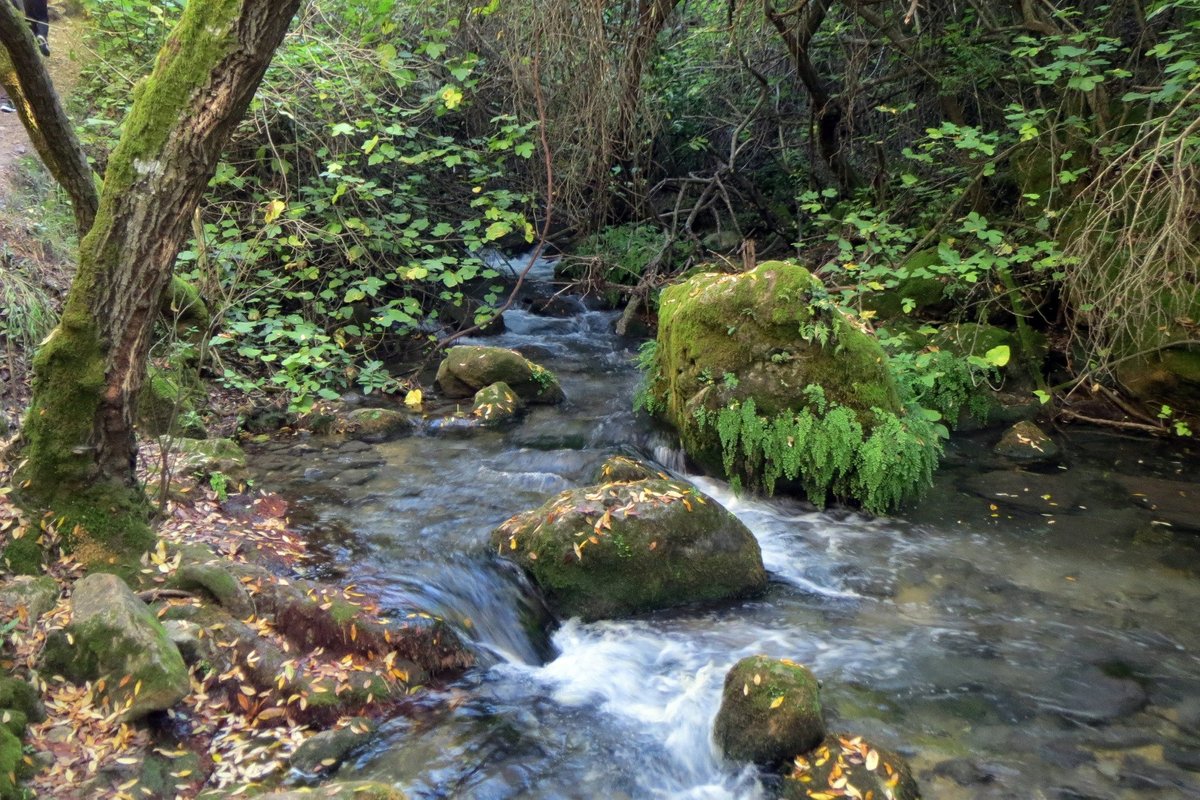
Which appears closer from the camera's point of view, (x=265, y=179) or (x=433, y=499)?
(x=433, y=499)

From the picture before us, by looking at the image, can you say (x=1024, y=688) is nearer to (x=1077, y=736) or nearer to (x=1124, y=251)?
(x=1077, y=736)

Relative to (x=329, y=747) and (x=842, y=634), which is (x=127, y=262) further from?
(x=842, y=634)

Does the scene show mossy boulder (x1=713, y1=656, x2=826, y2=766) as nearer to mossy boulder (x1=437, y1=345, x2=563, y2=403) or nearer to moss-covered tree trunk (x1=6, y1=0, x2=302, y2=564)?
moss-covered tree trunk (x1=6, y1=0, x2=302, y2=564)

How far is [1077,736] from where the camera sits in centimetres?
420

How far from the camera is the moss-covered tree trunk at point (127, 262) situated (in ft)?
12.5

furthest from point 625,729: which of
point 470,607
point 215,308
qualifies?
point 215,308

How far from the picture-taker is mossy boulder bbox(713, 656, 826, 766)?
153 inches

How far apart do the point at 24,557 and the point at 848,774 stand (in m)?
4.28

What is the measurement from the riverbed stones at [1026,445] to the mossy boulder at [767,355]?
6.16 feet

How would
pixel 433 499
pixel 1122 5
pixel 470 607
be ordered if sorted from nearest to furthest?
pixel 470 607 → pixel 433 499 → pixel 1122 5

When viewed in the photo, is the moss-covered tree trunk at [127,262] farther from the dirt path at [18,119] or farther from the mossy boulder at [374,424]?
the dirt path at [18,119]

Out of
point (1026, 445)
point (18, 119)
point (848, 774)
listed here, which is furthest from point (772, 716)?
point (18, 119)

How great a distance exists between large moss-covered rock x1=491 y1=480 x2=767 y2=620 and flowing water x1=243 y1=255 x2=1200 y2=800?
0.15 meters

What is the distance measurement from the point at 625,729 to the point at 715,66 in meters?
10.1
